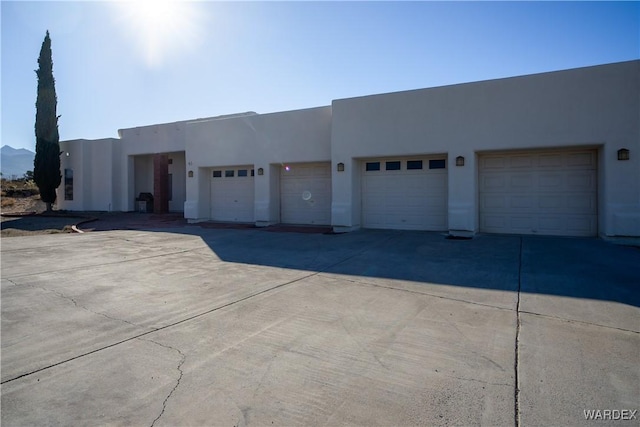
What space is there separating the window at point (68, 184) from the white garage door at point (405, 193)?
20.8m

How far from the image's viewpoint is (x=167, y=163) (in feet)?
69.2

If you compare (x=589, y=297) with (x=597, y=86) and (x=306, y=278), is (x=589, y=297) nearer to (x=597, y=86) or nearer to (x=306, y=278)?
(x=306, y=278)

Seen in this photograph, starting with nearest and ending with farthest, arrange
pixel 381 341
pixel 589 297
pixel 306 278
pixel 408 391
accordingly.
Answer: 1. pixel 408 391
2. pixel 381 341
3. pixel 589 297
4. pixel 306 278

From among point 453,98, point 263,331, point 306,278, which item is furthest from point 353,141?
point 263,331

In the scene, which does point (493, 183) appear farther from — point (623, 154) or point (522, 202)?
point (623, 154)

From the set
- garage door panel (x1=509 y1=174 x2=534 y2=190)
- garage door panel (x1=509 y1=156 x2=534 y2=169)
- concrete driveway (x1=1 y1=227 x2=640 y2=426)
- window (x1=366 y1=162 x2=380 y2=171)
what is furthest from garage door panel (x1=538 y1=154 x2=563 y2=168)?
window (x1=366 y1=162 x2=380 y2=171)

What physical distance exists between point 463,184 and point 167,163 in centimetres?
1647

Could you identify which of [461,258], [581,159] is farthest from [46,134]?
[581,159]

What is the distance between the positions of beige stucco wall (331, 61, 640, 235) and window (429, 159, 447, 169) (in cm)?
66

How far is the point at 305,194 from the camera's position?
15375 millimetres

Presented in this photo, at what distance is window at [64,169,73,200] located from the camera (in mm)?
24203

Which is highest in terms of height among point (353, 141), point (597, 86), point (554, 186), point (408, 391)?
point (597, 86)
